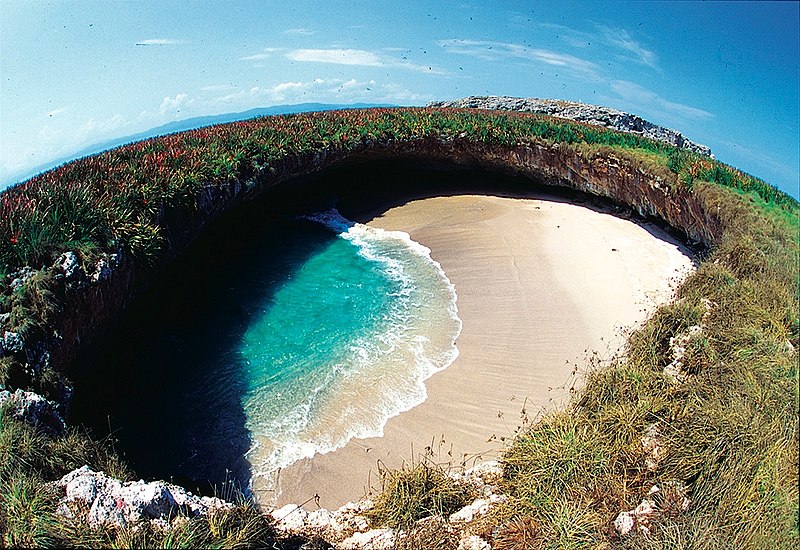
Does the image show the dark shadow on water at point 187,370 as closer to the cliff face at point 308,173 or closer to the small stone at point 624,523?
the cliff face at point 308,173

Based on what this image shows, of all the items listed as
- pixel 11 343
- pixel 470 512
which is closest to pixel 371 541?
pixel 470 512

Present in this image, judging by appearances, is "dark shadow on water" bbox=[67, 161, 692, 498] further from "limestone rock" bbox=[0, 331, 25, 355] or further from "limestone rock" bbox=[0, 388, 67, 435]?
"limestone rock" bbox=[0, 331, 25, 355]

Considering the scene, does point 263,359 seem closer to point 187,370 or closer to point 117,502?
point 187,370

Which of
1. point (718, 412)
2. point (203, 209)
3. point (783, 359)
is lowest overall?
point (718, 412)

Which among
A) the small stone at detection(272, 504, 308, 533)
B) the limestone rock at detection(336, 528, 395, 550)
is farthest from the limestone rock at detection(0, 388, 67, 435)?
the limestone rock at detection(336, 528, 395, 550)

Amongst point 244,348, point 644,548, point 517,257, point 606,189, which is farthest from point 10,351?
point 606,189

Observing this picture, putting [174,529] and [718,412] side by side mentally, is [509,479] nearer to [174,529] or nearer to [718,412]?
[718,412]

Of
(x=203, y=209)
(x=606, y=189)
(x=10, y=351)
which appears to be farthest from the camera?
(x=606, y=189)

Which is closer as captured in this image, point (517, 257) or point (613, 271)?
point (613, 271)
